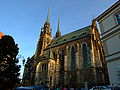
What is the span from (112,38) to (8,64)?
13.4m

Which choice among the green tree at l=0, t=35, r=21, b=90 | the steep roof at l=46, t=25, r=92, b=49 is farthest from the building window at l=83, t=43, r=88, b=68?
the green tree at l=0, t=35, r=21, b=90

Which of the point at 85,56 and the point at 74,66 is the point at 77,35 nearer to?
the point at 85,56

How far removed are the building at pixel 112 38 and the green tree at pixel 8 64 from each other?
11470 millimetres

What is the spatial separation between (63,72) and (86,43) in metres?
9.59

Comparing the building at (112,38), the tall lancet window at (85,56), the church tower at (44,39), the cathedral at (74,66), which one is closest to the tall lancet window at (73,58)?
the cathedral at (74,66)

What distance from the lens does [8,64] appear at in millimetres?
13961

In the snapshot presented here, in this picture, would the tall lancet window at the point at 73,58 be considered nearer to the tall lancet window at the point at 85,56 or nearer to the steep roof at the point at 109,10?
the tall lancet window at the point at 85,56

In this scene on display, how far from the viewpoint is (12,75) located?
13641 millimetres

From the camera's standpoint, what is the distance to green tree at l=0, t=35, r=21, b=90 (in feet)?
40.3

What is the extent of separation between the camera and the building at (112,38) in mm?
11252

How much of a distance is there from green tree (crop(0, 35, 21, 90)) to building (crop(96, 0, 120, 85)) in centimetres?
1147

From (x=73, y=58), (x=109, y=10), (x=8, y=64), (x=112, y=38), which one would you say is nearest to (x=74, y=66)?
(x=73, y=58)

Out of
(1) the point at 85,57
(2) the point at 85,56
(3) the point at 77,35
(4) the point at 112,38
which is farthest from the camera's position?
(3) the point at 77,35

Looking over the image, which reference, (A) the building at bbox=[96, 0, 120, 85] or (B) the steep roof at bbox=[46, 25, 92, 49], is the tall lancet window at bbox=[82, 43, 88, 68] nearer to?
(B) the steep roof at bbox=[46, 25, 92, 49]
